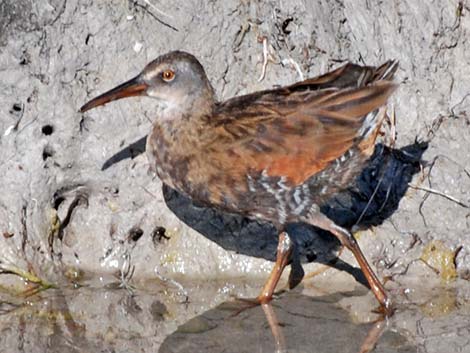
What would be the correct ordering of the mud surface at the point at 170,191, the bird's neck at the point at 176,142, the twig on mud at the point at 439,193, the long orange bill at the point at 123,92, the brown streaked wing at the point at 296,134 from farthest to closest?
the twig on mud at the point at 439,193
the mud surface at the point at 170,191
the long orange bill at the point at 123,92
the bird's neck at the point at 176,142
the brown streaked wing at the point at 296,134

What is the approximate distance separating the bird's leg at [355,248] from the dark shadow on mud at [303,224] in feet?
1.39

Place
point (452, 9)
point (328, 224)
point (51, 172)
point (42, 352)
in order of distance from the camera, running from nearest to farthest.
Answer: point (42, 352) → point (328, 224) → point (51, 172) → point (452, 9)

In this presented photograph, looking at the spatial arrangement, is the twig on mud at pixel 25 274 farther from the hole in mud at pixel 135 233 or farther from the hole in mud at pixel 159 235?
the hole in mud at pixel 159 235

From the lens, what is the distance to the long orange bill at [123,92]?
727 centimetres

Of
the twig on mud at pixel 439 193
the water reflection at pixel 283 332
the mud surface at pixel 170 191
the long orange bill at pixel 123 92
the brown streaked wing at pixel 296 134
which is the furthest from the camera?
the twig on mud at pixel 439 193

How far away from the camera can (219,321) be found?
23.1ft

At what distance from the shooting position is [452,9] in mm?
8422

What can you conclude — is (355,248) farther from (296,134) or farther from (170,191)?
(170,191)

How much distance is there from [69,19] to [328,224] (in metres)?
2.28

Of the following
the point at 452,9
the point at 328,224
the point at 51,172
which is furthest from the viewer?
the point at 452,9

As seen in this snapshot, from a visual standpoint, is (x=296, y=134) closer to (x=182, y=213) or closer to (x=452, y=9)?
(x=182, y=213)

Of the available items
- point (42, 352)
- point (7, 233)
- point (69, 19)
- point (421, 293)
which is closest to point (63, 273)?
point (7, 233)

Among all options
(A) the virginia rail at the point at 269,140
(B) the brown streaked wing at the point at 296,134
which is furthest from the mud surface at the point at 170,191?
(B) the brown streaked wing at the point at 296,134

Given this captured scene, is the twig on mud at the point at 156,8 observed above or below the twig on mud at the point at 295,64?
above
